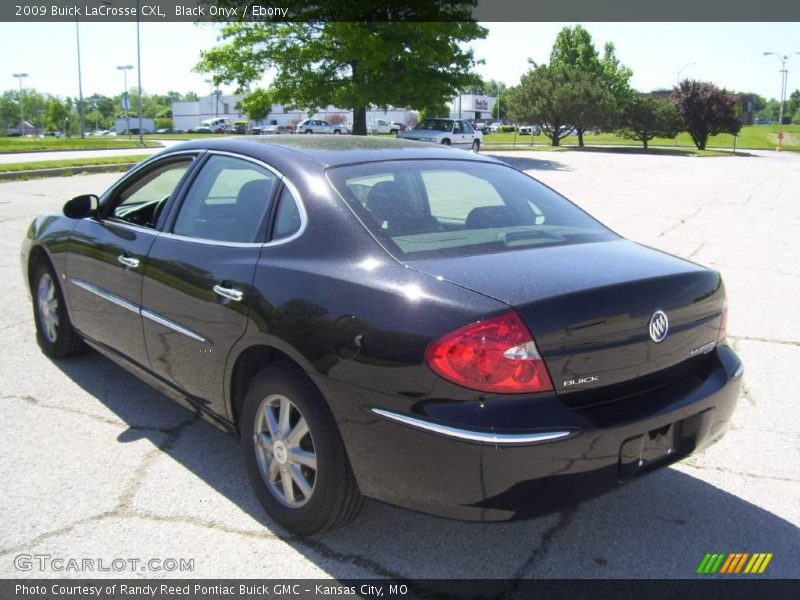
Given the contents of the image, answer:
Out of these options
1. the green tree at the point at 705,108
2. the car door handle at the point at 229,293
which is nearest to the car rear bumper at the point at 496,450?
the car door handle at the point at 229,293

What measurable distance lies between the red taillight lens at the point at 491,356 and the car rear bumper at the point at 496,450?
67 mm

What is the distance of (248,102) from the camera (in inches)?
1227

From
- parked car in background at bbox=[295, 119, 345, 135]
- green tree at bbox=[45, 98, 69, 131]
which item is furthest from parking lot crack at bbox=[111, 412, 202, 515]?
green tree at bbox=[45, 98, 69, 131]

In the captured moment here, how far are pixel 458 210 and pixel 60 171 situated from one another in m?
18.2

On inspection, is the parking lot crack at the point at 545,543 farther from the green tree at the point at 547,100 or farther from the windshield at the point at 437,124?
the green tree at the point at 547,100

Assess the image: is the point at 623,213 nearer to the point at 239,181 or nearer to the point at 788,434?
the point at 788,434

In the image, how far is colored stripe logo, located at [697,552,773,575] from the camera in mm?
2771

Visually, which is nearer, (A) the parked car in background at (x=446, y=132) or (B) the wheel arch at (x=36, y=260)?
(B) the wheel arch at (x=36, y=260)

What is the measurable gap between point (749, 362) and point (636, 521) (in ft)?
8.57

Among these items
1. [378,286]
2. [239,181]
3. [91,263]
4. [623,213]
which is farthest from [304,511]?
[623,213]

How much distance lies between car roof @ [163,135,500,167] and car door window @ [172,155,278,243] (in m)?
0.09

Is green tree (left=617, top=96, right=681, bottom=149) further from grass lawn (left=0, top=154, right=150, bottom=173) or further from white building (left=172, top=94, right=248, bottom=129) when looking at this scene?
white building (left=172, top=94, right=248, bottom=129)

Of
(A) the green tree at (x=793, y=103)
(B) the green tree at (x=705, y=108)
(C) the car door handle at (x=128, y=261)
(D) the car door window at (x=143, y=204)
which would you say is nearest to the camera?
(C) the car door handle at (x=128, y=261)

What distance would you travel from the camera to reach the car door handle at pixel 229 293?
305 cm
